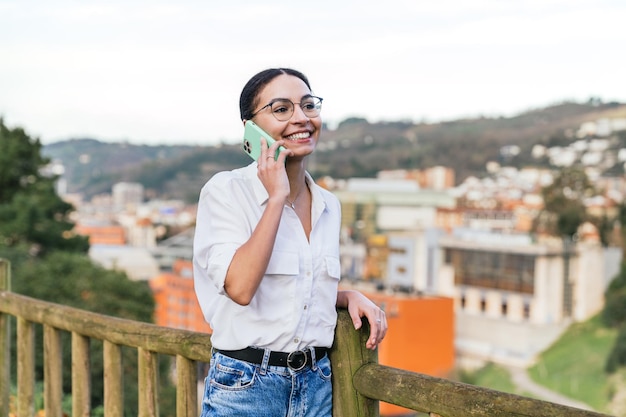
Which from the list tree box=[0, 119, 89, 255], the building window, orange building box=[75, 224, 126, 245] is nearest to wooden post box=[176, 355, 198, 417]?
tree box=[0, 119, 89, 255]

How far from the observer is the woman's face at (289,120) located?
1294 millimetres

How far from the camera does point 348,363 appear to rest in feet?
4.39

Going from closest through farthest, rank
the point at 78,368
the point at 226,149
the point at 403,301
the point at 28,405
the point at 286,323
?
the point at 286,323 < the point at 78,368 < the point at 28,405 < the point at 403,301 < the point at 226,149

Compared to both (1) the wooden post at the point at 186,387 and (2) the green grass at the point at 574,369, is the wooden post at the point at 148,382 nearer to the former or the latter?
(1) the wooden post at the point at 186,387

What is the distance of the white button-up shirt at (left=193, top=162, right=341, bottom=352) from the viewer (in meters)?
1.23

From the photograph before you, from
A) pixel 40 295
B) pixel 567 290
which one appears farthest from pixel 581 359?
pixel 40 295

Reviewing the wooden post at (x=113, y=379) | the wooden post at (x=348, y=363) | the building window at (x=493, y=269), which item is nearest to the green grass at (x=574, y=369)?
the building window at (x=493, y=269)

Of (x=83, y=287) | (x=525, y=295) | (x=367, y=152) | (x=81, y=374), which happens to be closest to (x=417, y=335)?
(x=525, y=295)

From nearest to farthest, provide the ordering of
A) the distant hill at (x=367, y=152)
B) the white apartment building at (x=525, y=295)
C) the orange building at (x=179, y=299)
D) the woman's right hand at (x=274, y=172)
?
the woman's right hand at (x=274, y=172), the white apartment building at (x=525, y=295), the orange building at (x=179, y=299), the distant hill at (x=367, y=152)

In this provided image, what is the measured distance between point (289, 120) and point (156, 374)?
68 cm

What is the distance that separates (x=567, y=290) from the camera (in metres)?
38.4

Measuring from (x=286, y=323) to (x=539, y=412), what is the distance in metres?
0.37

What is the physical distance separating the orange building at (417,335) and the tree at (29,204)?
636 inches

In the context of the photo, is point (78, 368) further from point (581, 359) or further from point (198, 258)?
point (581, 359)
